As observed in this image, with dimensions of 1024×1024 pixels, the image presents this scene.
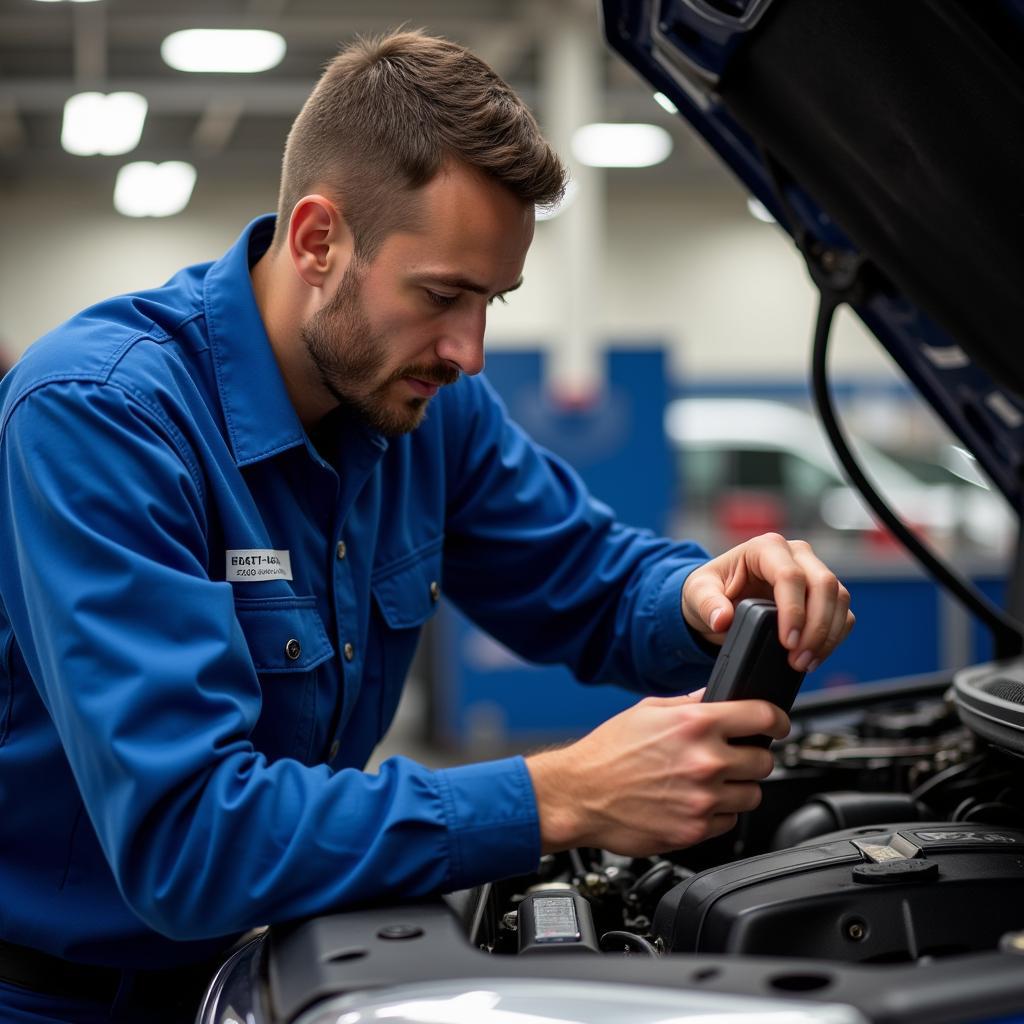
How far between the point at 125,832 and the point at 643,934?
1.73 ft

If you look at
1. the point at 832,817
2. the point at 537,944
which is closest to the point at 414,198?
the point at 537,944

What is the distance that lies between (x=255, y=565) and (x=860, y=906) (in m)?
0.61

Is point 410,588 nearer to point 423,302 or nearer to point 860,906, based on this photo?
point 423,302

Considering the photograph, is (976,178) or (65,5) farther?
(65,5)

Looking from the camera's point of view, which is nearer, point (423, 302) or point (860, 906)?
point (860, 906)

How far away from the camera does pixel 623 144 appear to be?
371 inches

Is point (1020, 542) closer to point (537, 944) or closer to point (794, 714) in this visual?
point (794, 714)

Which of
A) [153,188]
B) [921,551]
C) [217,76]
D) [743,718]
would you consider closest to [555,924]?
[743,718]

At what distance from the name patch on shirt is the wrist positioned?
345 millimetres

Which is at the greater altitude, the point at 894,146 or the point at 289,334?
the point at 894,146

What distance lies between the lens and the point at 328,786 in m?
1.05

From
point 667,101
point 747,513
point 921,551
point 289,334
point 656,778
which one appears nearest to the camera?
point 656,778

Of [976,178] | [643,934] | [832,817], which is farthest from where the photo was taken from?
[832,817]

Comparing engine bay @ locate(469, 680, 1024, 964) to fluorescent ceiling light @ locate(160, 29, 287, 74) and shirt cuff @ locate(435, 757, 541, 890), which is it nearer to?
shirt cuff @ locate(435, 757, 541, 890)
